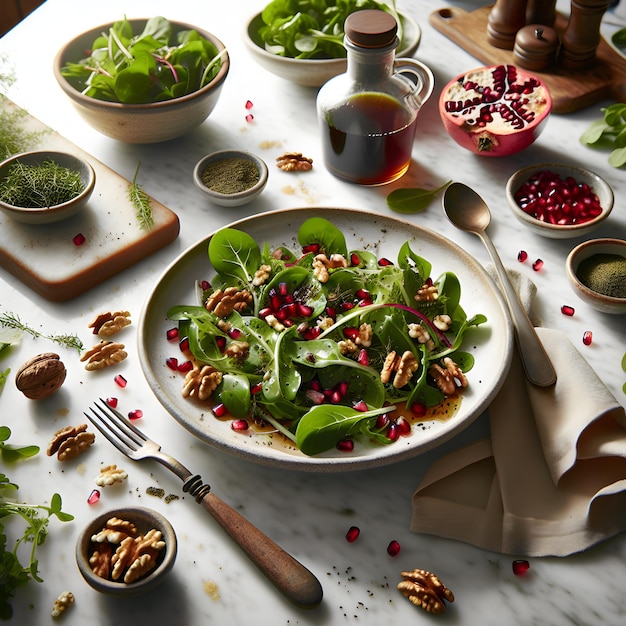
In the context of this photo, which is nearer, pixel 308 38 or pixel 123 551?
pixel 123 551

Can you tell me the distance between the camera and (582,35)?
2109mm

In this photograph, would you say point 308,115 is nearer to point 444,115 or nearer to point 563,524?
point 444,115

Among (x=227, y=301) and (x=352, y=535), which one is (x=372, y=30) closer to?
(x=227, y=301)

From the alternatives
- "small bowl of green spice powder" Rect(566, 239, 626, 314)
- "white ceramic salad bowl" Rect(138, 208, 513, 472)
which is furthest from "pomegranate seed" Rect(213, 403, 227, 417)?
"small bowl of green spice powder" Rect(566, 239, 626, 314)

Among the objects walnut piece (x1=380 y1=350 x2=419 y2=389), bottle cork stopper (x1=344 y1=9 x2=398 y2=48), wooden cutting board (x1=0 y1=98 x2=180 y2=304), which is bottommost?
wooden cutting board (x1=0 y1=98 x2=180 y2=304)

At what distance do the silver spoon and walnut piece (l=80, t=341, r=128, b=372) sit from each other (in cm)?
83

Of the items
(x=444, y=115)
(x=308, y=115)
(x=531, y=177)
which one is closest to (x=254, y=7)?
(x=308, y=115)

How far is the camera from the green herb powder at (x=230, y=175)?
1.88 m

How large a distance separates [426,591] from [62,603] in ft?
1.92

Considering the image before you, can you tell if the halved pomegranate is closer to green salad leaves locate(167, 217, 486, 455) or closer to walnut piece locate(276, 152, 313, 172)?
walnut piece locate(276, 152, 313, 172)

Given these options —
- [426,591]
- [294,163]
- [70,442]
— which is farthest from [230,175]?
[426,591]

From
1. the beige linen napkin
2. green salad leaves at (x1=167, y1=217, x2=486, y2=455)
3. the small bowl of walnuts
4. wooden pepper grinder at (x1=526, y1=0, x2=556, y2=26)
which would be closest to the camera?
the small bowl of walnuts

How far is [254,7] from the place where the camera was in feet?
8.64

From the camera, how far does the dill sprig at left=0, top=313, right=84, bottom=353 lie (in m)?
1.56
